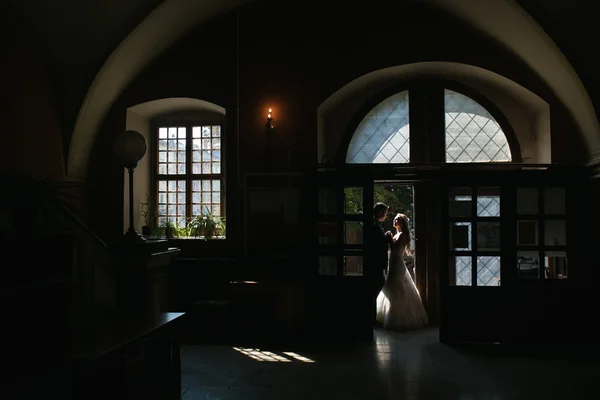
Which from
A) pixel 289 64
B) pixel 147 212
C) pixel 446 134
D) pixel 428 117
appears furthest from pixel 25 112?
pixel 446 134

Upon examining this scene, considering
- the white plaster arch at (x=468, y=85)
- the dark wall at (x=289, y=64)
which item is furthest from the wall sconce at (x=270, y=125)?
the white plaster arch at (x=468, y=85)

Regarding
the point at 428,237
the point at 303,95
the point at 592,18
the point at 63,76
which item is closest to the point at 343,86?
the point at 303,95

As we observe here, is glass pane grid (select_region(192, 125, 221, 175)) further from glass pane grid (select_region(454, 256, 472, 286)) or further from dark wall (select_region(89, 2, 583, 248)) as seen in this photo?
glass pane grid (select_region(454, 256, 472, 286))

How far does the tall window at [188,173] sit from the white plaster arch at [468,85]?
1.74 m

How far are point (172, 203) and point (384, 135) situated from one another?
348cm

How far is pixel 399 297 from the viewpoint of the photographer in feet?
26.3

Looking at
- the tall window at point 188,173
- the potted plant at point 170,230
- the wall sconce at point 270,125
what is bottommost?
the potted plant at point 170,230

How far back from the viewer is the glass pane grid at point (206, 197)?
8.66 metres

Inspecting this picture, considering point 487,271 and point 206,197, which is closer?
point 487,271

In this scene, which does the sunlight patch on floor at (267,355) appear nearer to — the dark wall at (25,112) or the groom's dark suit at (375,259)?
the groom's dark suit at (375,259)

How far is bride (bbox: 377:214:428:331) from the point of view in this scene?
7.93 m

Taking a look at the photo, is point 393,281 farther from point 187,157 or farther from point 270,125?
point 187,157

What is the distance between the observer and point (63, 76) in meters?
7.49

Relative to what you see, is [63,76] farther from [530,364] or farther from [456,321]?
[530,364]
